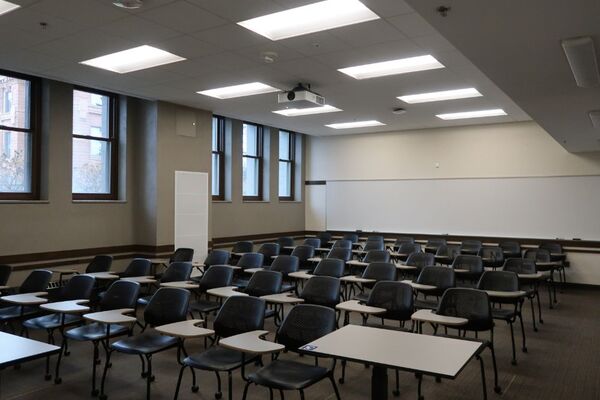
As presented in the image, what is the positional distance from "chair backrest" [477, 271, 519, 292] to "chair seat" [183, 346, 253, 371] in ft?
11.1

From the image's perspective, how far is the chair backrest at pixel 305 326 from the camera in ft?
12.8

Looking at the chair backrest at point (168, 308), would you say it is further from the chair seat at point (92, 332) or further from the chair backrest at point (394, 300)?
the chair backrest at point (394, 300)

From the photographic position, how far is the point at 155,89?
7914 mm

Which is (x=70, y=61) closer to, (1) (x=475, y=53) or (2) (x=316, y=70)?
(2) (x=316, y=70)

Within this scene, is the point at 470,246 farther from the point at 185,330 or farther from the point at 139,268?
the point at 185,330

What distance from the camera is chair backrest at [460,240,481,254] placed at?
9984mm

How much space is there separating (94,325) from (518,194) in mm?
9227

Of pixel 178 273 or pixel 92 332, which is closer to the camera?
pixel 92 332

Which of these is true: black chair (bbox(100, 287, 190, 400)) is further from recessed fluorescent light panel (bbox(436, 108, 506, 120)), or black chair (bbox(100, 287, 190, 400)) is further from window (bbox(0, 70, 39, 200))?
recessed fluorescent light panel (bbox(436, 108, 506, 120))

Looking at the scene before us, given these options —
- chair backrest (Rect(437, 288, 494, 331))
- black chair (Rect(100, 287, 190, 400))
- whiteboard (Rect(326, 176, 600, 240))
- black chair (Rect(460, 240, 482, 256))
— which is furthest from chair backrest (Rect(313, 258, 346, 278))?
whiteboard (Rect(326, 176, 600, 240))

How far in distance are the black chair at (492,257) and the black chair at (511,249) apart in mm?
327

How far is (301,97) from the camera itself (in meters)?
7.17

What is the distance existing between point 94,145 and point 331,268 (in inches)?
192

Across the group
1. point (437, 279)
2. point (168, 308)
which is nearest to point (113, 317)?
point (168, 308)
